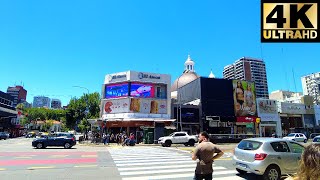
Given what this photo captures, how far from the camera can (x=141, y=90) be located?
1783 inches

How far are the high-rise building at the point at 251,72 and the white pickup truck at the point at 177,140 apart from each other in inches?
3425

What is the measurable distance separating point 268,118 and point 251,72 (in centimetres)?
6925

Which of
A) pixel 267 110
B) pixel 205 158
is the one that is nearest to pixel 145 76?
pixel 267 110

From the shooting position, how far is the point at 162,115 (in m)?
45.0

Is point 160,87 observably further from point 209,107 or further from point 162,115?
point 209,107

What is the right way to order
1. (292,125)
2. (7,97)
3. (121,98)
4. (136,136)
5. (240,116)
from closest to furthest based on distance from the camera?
(136,136)
(121,98)
(240,116)
(292,125)
(7,97)

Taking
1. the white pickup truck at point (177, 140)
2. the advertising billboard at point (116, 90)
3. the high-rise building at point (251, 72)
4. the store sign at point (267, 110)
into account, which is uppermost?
the high-rise building at point (251, 72)

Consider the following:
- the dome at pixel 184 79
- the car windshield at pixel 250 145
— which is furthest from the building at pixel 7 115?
the car windshield at pixel 250 145

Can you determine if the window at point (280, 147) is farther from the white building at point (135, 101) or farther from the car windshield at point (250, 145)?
the white building at point (135, 101)

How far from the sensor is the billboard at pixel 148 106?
44.1 metres

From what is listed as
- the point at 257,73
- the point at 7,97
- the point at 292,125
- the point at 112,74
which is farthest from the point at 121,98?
the point at 257,73

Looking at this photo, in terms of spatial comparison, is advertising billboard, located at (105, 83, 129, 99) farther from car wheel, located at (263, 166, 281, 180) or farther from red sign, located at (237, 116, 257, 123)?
car wheel, located at (263, 166, 281, 180)

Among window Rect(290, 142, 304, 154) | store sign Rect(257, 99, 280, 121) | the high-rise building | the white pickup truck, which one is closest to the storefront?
store sign Rect(257, 99, 280, 121)

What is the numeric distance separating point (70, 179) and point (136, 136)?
30.6 meters
